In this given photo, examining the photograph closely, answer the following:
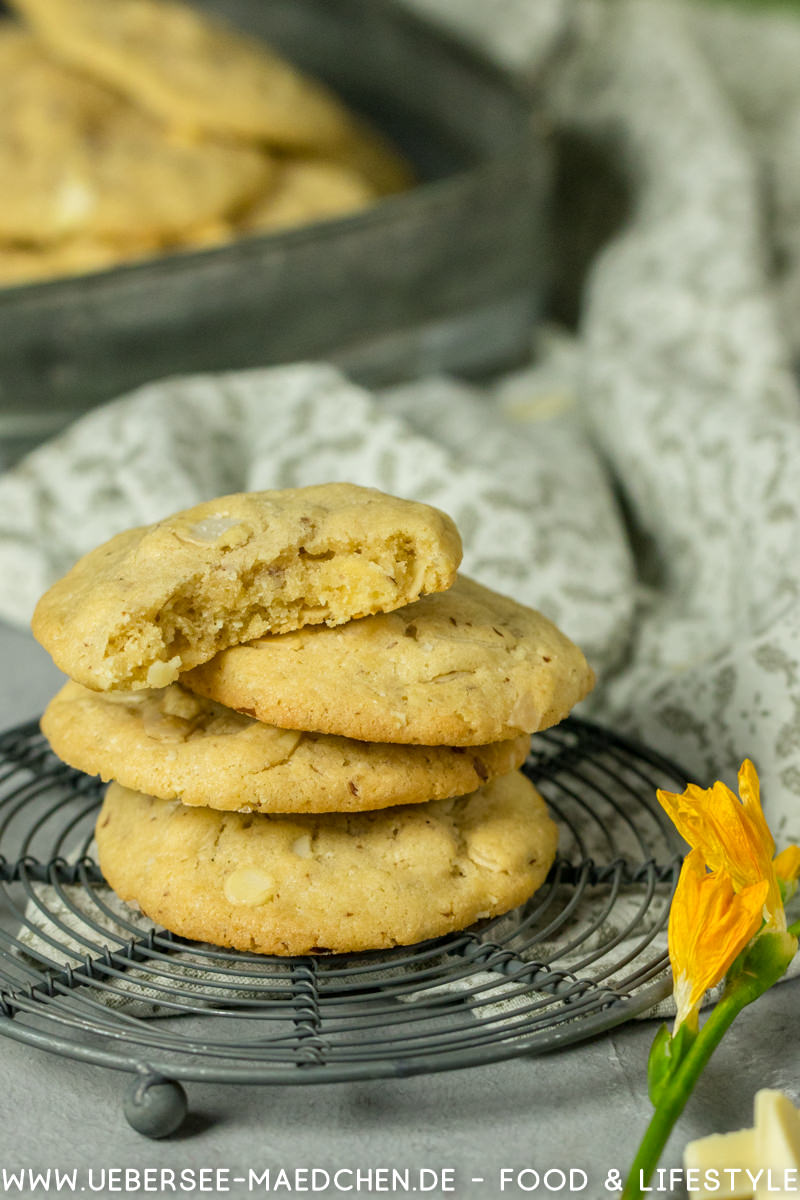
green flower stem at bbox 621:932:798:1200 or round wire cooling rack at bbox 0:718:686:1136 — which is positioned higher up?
green flower stem at bbox 621:932:798:1200

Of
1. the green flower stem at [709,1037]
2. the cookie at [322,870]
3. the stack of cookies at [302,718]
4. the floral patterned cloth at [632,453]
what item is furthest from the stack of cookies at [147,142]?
the green flower stem at [709,1037]

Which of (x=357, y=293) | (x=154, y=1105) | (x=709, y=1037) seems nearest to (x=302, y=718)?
(x=154, y=1105)

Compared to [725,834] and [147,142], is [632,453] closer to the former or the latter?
[725,834]

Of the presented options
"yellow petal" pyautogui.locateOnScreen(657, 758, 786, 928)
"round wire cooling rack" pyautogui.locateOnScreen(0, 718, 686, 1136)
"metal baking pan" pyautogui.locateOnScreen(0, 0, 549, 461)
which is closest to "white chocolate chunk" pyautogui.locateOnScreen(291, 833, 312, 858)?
"round wire cooling rack" pyautogui.locateOnScreen(0, 718, 686, 1136)

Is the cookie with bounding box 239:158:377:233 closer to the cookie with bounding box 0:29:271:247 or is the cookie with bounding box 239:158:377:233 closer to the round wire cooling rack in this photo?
the cookie with bounding box 0:29:271:247

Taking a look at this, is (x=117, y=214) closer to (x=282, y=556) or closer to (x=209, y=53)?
(x=209, y=53)

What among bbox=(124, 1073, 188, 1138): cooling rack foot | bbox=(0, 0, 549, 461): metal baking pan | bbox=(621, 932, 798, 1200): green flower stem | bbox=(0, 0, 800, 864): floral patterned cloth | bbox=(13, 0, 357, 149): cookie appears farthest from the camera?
bbox=(13, 0, 357, 149): cookie

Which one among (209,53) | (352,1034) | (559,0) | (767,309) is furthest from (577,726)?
(559,0)
